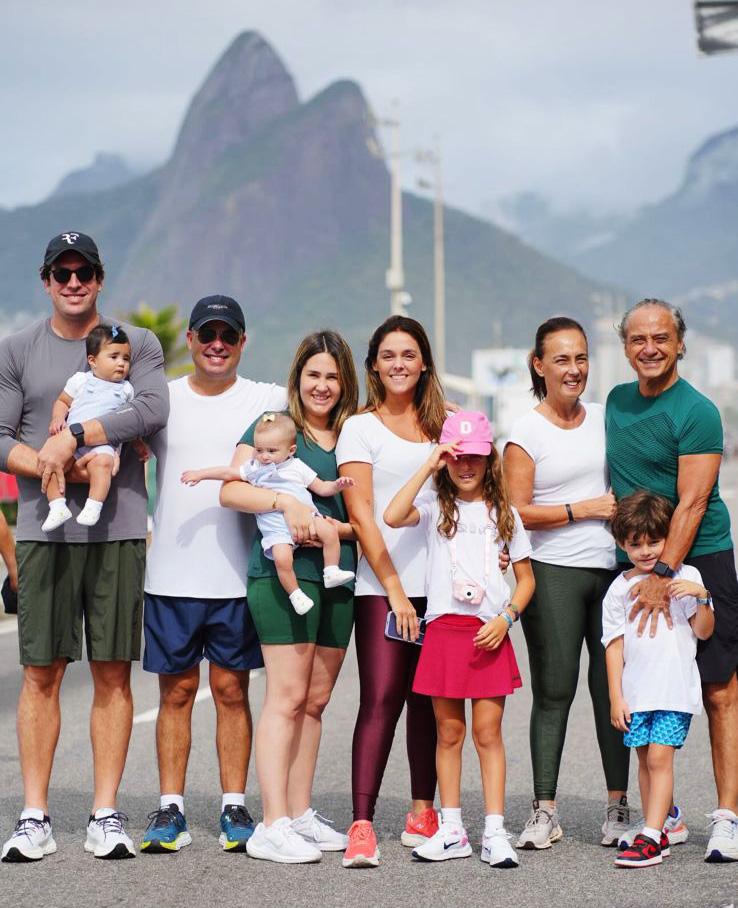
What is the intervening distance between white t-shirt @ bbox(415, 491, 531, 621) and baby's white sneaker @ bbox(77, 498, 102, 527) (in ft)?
4.39

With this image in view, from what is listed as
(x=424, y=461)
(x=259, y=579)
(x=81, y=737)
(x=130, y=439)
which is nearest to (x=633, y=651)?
(x=424, y=461)

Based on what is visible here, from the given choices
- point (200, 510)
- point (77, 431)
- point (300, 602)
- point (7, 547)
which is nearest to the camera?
point (300, 602)

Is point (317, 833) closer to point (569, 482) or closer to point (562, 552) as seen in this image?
point (562, 552)

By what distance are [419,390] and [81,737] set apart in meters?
3.84

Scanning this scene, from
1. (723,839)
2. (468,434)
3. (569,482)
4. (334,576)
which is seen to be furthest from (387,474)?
(723,839)

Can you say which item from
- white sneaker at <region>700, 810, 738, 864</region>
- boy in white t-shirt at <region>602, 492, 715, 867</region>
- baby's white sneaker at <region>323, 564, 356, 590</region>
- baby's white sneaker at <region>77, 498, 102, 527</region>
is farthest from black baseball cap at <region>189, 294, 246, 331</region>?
white sneaker at <region>700, 810, 738, 864</region>

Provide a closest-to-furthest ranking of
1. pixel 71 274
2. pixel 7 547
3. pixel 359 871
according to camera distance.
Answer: pixel 359 871, pixel 71 274, pixel 7 547

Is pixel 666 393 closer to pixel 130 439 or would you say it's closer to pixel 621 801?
pixel 621 801

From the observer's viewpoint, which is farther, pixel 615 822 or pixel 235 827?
pixel 615 822

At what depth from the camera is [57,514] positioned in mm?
5812

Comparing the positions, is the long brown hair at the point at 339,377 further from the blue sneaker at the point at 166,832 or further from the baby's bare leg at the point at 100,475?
the blue sneaker at the point at 166,832

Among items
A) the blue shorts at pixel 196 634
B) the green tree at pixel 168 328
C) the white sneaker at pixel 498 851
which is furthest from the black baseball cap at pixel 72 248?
the green tree at pixel 168 328

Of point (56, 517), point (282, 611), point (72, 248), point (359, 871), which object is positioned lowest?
point (359, 871)

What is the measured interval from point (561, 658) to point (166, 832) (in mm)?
1776
